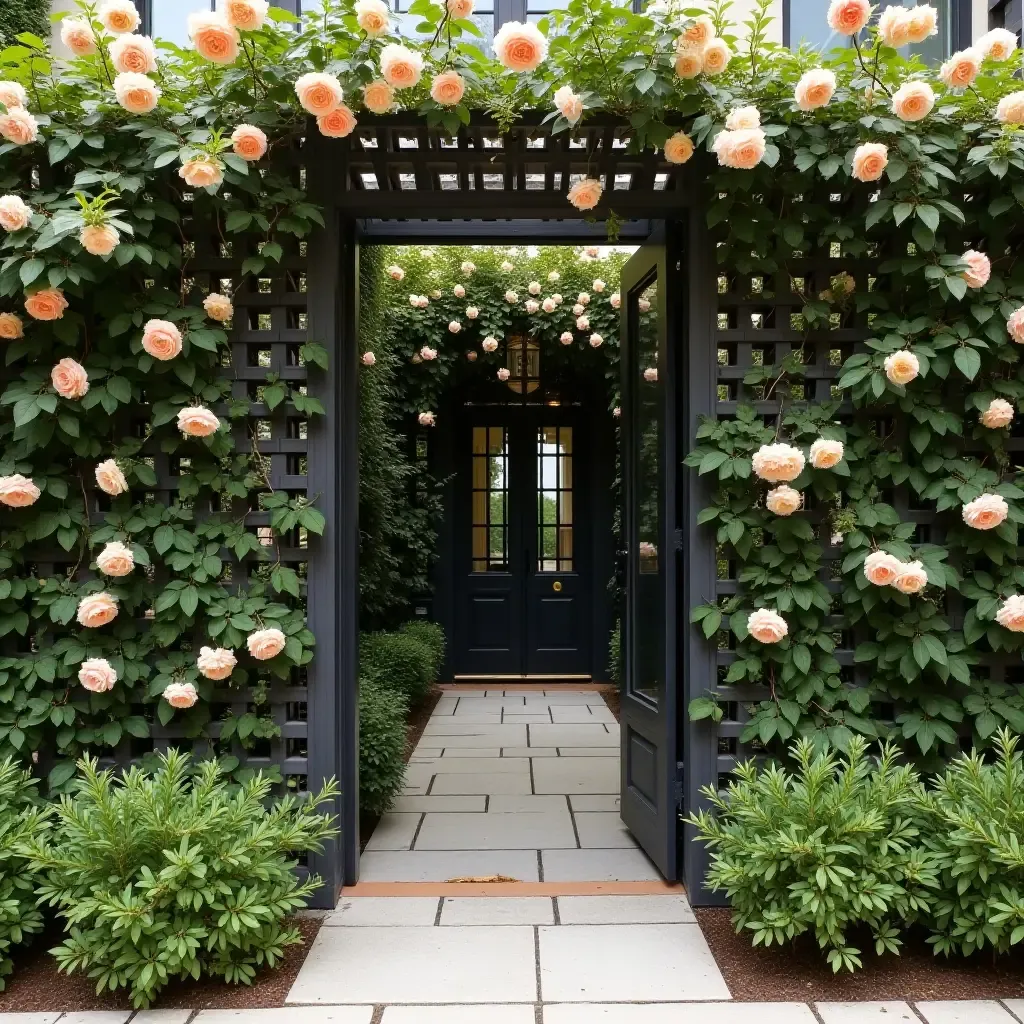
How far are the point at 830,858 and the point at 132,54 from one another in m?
3.18

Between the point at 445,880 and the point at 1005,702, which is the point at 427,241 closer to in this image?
the point at 445,880

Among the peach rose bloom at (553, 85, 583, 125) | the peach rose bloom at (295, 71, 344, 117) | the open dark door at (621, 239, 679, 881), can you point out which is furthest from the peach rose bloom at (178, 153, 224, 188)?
the open dark door at (621, 239, 679, 881)

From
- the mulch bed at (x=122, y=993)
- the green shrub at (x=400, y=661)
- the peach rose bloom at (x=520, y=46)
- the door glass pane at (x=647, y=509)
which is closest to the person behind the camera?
the mulch bed at (x=122, y=993)

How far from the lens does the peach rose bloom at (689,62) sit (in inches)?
106

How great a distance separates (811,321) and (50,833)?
3087 mm

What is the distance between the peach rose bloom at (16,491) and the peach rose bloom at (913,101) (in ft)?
9.93

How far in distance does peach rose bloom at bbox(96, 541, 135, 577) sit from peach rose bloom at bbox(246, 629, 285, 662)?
460mm

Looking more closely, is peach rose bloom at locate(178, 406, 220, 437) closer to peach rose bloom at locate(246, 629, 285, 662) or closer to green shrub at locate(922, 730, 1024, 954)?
peach rose bloom at locate(246, 629, 285, 662)

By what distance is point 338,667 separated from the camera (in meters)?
3.25

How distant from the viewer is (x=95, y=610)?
2.86 m

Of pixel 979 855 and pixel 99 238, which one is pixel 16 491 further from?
pixel 979 855

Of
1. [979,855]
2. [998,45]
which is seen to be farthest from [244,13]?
[979,855]

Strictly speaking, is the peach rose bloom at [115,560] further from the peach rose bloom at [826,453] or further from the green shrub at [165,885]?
the peach rose bloom at [826,453]

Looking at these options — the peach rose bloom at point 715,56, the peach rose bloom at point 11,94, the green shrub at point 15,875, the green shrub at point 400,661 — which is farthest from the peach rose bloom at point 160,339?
the green shrub at point 400,661
